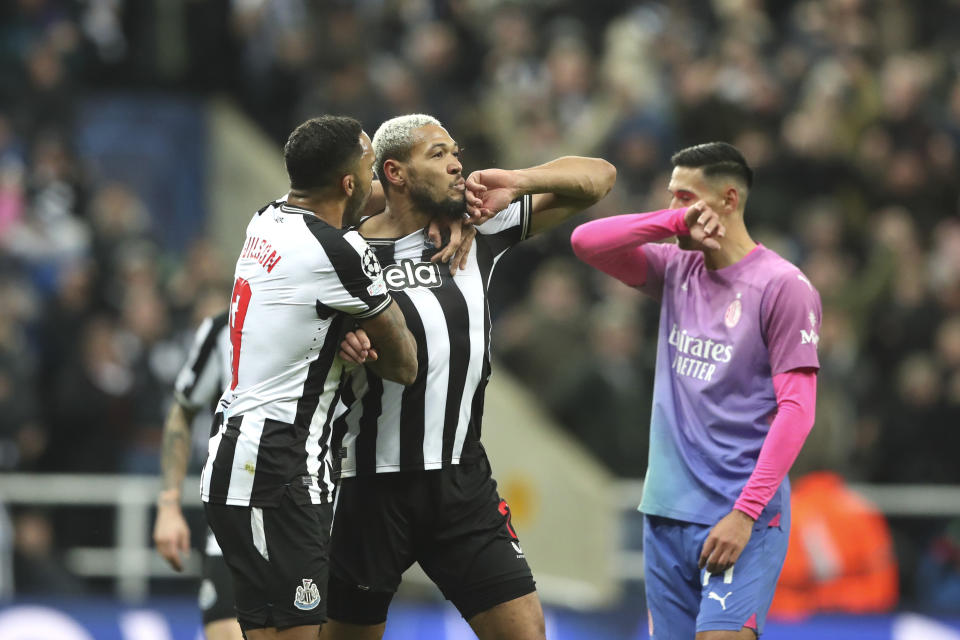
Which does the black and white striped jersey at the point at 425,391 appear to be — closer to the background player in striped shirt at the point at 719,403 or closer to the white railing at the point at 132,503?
the background player in striped shirt at the point at 719,403

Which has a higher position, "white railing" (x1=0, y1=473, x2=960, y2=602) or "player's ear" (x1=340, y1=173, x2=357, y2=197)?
"player's ear" (x1=340, y1=173, x2=357, y2=197)

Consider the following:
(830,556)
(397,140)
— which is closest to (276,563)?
(397,140)

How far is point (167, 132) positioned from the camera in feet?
44.2

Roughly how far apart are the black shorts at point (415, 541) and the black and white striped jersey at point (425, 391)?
0.08 meters

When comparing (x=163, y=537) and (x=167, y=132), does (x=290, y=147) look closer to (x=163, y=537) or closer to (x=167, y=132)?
(x=163, y=537)

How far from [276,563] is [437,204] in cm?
155

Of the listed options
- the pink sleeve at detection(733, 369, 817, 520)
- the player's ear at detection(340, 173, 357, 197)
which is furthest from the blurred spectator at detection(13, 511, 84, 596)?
the pink sleeve at detection(733, 369, 817, 520)

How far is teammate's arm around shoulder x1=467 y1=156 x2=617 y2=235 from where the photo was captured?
5.92 meters

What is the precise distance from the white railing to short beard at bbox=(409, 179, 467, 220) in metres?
4.87

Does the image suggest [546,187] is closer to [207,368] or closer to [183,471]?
[207,368]

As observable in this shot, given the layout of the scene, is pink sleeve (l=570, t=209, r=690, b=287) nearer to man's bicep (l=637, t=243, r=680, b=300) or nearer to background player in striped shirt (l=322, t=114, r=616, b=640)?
man's bicep (l=637, t=243, r=680, b=300)

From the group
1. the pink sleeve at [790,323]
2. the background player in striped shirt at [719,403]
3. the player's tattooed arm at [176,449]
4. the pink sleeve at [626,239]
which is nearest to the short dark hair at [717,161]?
the background player in striped shirt at [719,403]

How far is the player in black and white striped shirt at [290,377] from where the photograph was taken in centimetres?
539

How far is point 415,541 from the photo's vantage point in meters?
5.99
